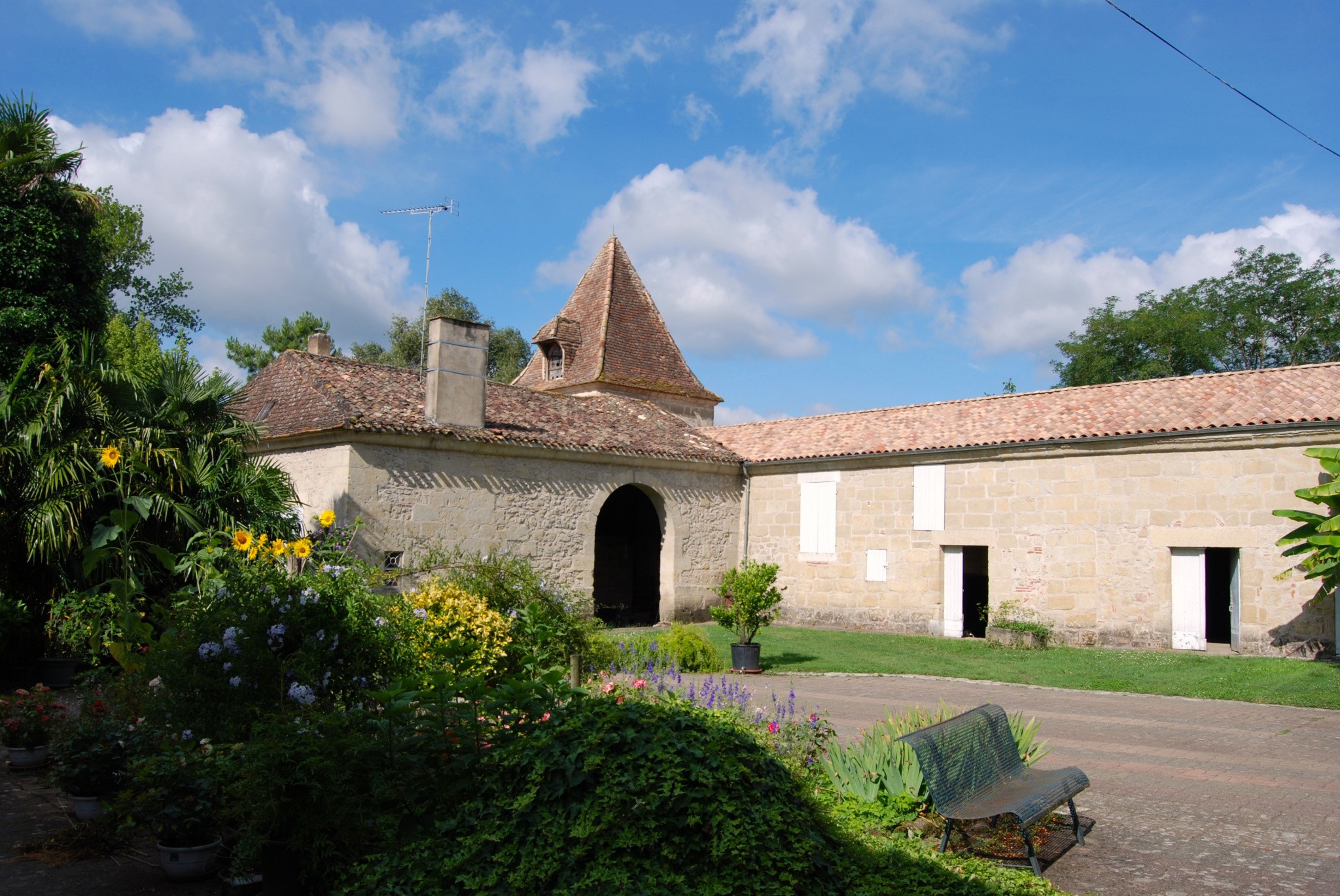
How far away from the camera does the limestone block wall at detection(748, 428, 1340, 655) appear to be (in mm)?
14852

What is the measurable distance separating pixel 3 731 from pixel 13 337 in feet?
20.0

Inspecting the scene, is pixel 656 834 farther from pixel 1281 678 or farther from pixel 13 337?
pixel 1281 678

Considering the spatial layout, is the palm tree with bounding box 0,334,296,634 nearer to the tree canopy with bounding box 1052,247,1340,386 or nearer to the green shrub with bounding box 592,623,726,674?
the green shrub with bounding box 592,623,726,674

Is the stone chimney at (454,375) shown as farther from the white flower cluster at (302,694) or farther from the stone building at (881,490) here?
the white flower cluster at (302,694)

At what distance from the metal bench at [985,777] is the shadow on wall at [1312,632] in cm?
1139

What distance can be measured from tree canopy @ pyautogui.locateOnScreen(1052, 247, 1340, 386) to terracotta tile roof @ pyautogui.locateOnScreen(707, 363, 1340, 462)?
74.7ft

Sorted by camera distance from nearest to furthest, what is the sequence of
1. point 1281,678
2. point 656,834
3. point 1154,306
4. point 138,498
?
1. point 656,834
2. point 138,498
3. point 1281,678
4. point 1154,306

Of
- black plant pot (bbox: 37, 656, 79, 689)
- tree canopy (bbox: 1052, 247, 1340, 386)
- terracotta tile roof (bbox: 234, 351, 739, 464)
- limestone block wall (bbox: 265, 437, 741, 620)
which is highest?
tree canopy (bbox: 1052, 247, 1340, 386)

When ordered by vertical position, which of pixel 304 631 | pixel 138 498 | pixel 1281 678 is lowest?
pixel 1281 678

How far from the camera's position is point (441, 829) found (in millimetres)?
3787

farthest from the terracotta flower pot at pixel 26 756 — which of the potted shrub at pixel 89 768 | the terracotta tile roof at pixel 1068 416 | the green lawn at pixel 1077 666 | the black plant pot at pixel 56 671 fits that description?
the terracotta tile roof at pixel 1068 416

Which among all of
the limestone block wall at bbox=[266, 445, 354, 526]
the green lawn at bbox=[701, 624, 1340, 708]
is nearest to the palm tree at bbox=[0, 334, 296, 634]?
the limestone block wall at bbox=[266, 445, 354, 526]

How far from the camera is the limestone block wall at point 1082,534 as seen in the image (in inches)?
585

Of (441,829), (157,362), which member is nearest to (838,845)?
(441,829)
